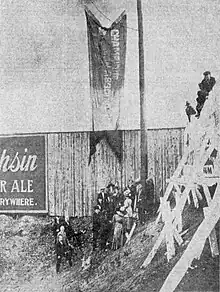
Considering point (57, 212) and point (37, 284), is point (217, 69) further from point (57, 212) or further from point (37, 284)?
point (37, 284)

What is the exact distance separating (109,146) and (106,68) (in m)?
0.30

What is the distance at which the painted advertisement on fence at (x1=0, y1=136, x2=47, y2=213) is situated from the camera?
2.31m

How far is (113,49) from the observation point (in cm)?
221

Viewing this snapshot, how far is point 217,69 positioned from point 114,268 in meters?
0.82

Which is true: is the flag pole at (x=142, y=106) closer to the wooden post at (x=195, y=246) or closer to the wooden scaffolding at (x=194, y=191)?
the wooden scaffolding at (x=194, y=191)

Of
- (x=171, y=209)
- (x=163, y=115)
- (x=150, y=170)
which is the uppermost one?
(x=163, y=115)

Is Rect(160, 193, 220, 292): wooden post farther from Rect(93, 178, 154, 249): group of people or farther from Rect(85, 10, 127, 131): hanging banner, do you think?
Rect(85, 10, 127, 131): hanging banner

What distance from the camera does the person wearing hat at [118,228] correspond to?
216 cm

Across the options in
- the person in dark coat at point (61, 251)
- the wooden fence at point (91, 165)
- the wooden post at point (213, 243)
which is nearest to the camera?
the wooden post at point (213, 243)

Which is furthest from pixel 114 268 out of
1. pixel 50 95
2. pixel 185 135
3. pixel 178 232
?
Result: pixel 50 95

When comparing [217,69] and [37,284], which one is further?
[37,284]

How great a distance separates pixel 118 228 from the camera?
85.4 inches

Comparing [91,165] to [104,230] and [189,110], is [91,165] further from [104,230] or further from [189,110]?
[189,110]

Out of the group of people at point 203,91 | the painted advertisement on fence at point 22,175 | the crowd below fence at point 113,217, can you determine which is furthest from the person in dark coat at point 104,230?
the group of people at point 203,91
